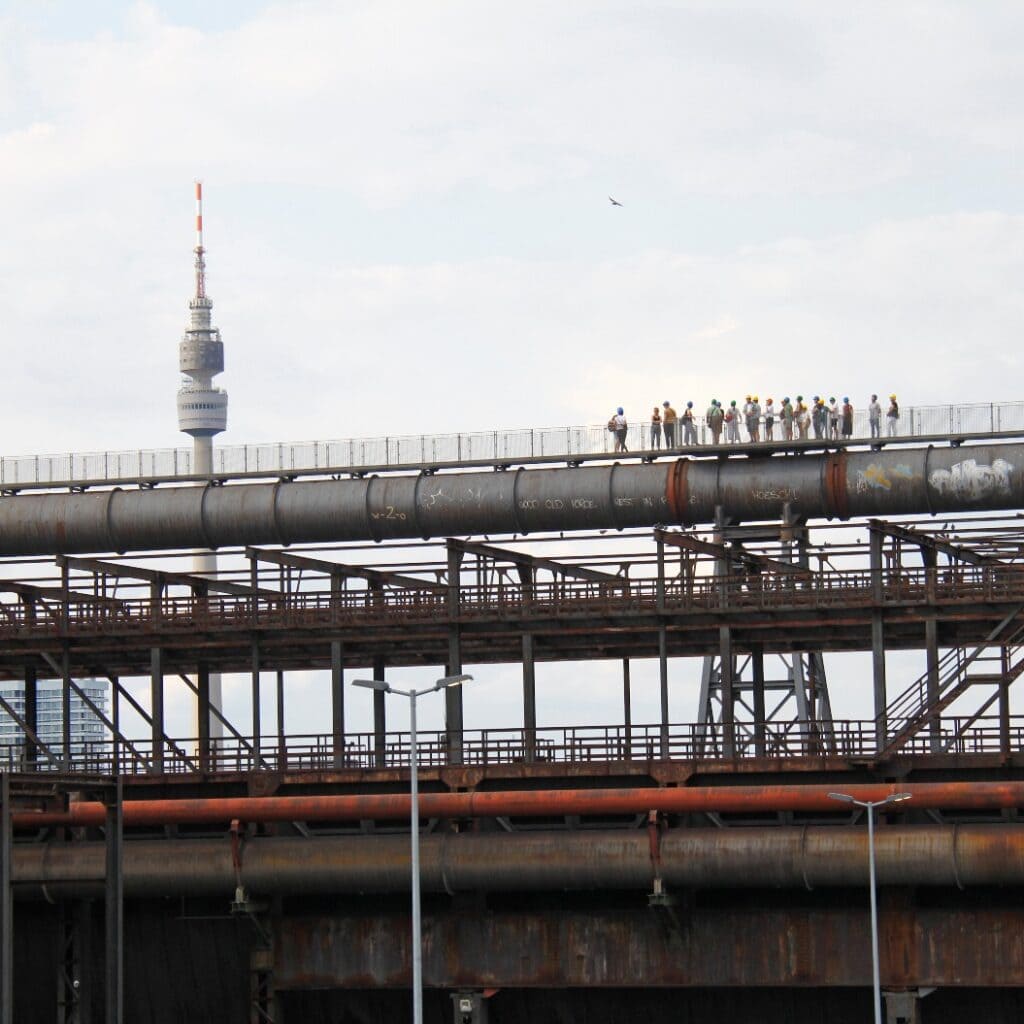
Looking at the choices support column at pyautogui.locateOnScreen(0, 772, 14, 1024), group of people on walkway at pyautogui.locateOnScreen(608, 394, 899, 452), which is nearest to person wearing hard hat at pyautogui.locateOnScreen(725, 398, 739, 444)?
group of people on walkway at pyautogui.locateOnScreen(608, 394, 899, 452)

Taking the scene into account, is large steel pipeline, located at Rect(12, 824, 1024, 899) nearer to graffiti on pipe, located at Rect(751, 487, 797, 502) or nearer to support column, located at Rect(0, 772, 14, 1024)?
support column, located at Rect(0, 772, 14, 1024)

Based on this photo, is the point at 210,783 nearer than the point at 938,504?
Yes

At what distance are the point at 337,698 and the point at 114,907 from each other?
13459 millimetres

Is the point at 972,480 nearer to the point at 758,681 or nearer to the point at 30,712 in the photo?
the point at 758,681

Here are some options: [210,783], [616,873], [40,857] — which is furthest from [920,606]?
[40,857]

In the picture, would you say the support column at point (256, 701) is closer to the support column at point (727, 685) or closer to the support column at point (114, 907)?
the support column at point (114, 907)

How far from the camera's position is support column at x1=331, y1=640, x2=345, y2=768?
234 feet

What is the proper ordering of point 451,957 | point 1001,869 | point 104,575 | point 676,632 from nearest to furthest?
point 1001,869 < point 451,957 < point 676,632 < point 104,575

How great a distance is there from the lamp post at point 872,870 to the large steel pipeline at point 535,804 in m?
0.41

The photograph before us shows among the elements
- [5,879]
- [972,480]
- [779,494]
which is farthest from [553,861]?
[972,480]

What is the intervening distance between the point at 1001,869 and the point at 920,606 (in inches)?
Result: 417

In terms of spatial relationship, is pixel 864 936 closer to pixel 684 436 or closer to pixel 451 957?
pixel 451 957

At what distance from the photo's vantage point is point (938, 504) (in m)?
76.1

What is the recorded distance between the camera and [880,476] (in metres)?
76.2
